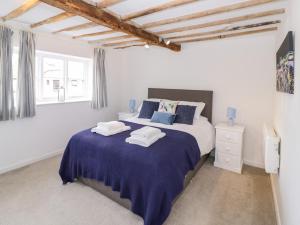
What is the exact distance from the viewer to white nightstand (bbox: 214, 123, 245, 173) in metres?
2.97

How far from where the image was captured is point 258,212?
2029 mm

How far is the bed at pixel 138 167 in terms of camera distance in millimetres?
1743

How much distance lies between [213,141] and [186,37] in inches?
76.7

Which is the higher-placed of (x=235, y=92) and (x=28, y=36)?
(x=28, y=36)

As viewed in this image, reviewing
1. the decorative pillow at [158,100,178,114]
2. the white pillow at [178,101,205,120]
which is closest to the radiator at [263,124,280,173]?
the white pillow at [178,101,205,120]

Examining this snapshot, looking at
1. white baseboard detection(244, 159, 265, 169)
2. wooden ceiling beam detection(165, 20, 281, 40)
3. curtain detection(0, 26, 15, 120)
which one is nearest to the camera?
wooden ceiling beam detection(165, 20, 281, 40)

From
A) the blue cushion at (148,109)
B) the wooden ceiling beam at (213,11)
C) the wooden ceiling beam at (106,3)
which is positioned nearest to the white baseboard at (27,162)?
the blue cushion at (148,109)

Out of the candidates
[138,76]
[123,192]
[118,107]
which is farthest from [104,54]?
[123,192]

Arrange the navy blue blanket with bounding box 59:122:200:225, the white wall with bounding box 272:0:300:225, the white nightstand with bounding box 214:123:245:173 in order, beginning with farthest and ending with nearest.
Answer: the white nightstand with bounding box 214:123:245:173 → the navy blue blanket with bounding box 59:122:200:225 → the white wall with bounding box 272:0:300:225

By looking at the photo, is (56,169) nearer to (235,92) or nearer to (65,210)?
(65,210)

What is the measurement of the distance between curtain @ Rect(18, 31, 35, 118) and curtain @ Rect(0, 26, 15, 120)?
144 mm

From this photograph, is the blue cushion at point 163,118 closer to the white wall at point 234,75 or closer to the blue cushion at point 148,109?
the blue cushion at point 148,109

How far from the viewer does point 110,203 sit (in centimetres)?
214

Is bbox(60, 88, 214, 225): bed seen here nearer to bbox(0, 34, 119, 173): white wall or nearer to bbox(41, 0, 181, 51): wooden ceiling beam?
bbox(0, 34, 119, 173): white wall
